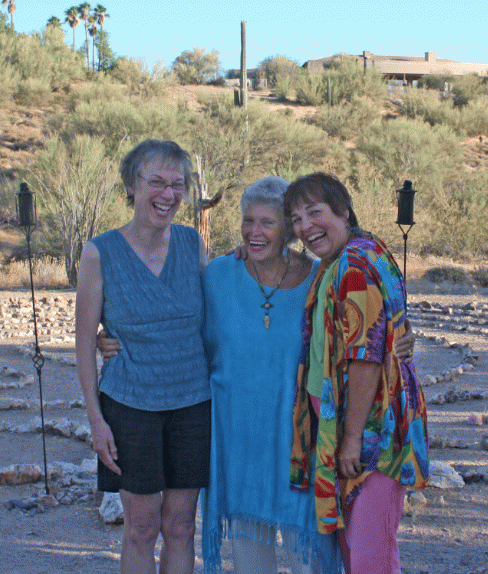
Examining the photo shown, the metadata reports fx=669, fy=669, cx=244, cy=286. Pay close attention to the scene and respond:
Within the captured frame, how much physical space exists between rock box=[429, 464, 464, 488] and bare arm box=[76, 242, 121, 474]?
2473 millimetres

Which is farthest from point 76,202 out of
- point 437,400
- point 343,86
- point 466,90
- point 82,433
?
point 466,90

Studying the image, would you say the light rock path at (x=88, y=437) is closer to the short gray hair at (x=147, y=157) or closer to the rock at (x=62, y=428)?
the rock at (x=62, y=428)

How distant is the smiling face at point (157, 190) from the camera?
2371mm

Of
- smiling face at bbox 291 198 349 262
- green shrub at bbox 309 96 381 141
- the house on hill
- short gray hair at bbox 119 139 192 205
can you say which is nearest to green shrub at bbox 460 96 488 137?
green shrub at bbox 309 96 381 141

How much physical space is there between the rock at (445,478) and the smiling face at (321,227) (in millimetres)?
2454

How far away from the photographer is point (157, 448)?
2312 mm

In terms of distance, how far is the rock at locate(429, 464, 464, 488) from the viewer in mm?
4125

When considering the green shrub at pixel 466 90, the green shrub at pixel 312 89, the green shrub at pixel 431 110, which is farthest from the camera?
the green shrub at pixel 466 90

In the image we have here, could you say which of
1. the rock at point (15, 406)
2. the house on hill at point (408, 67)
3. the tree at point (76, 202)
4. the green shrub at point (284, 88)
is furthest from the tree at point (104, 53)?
the rock at point (15, 406)

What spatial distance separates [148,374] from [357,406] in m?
0.74

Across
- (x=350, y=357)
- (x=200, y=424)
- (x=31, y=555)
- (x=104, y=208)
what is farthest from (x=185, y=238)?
(x=104, y=208)

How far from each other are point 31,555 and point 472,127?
3009cm

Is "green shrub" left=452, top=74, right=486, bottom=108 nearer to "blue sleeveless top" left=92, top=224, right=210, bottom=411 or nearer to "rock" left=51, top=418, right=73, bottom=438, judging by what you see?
"rock" left=51, top=418, right=73, bottom=438

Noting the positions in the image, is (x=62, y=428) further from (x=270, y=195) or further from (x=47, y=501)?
(x=270, y=195)
